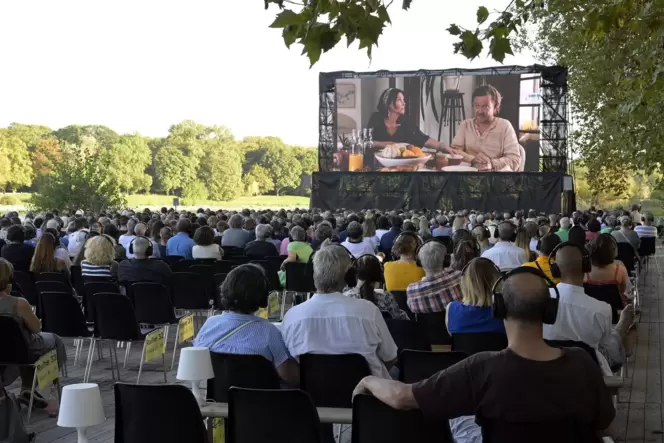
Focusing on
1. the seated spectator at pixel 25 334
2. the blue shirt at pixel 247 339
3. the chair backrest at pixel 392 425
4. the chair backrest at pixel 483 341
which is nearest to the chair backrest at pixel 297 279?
the seated spectator at pixel 25 334

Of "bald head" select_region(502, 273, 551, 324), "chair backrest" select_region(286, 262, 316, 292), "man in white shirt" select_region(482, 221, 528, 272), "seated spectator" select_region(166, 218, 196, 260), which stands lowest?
"chair backrest" select_region(286, 262, 316, 292)

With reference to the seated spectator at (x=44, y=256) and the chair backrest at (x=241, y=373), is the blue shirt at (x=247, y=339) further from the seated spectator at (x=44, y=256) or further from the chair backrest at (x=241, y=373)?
the seated spectator at (x=44, y=256)

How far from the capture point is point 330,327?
4.70 m

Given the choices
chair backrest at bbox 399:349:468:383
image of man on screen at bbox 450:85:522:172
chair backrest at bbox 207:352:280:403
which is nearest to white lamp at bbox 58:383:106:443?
chair backrest at bbox 207:352:280:403

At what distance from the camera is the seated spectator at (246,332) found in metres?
4.57

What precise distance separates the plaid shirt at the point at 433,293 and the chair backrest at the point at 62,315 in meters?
2.95

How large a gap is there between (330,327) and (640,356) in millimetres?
5773

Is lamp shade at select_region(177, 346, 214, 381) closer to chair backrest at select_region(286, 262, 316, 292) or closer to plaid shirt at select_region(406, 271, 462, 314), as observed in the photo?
plaid shirt at select_region(406, 271, 462, 314)

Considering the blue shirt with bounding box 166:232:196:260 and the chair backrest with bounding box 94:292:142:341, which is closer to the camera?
the chair backrest with bounding box 94:292:142:341

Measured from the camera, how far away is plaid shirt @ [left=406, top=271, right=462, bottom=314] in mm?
6750

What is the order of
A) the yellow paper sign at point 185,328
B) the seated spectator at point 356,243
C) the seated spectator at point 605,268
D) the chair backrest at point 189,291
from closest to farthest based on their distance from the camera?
the yellow paper sign at point 185,328, the seated spectator at point 605,268, the chair backrest at point 189,291, the seated spectator at point 356,243

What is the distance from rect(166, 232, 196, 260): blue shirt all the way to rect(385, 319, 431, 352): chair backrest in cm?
692

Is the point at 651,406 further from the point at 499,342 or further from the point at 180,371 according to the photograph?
the point at 180,371

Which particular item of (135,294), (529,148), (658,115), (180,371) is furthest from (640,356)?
(529,148)
